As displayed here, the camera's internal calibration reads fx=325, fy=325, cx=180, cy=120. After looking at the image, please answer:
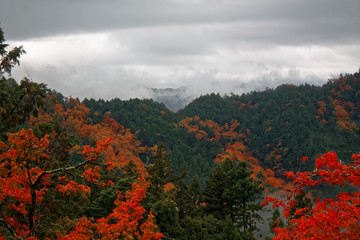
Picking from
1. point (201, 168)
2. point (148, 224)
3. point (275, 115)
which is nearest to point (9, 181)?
point (148, 224)

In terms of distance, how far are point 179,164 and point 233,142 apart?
3661 cm

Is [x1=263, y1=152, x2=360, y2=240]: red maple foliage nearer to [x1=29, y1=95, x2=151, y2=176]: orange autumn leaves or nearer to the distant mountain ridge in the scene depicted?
[x1=29, y1=95, x2=151, y2=176]: orange autumn leaves

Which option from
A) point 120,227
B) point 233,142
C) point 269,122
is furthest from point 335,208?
point 269,122

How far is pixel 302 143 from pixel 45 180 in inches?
3650

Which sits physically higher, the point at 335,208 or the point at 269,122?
the point at 269,122

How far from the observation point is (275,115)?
113000 mm

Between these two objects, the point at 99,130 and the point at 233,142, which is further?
the point at 233,142

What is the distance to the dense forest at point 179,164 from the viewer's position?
303 inches

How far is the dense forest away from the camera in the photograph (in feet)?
25.2

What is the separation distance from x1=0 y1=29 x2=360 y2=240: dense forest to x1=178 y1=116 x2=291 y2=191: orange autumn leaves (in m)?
0.42

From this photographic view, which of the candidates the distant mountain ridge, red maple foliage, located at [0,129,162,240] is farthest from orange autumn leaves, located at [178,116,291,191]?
red maple foliage, located at [0,129,162,240]

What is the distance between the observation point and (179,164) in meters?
80.2

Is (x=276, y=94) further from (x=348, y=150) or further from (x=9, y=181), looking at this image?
(x=9, y=181)

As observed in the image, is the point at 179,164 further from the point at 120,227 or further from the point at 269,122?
the point at 120,227
